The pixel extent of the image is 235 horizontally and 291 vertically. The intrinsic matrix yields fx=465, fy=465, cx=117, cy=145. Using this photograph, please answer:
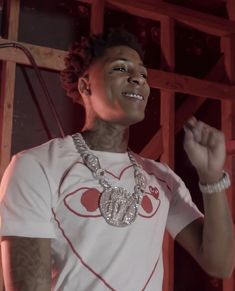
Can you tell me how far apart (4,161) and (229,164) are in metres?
1.23

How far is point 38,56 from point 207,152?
1066 mm

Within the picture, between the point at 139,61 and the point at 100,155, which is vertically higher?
the point at 139,61

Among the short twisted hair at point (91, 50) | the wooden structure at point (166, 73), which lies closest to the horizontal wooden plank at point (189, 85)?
the wooden structure at point (166, 73)

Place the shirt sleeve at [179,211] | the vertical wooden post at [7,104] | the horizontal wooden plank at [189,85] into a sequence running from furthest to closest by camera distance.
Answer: the horizontal wooden plank at [189,85]
the vertical wooden post at [7,104]
the shirt sleeve at [179,211]

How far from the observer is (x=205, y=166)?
1.33 meters

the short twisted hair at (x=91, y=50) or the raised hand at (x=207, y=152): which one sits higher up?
the short twisted hair at (x=91, y=50)

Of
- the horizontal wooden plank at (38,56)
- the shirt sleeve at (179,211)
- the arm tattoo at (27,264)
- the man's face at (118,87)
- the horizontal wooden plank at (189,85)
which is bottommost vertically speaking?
the arm tattoo at (27,264)

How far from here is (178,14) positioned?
253cm

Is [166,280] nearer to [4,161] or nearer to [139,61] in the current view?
[4,161]

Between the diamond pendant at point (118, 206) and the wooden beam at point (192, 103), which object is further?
the wooden beam at point (192, 103)

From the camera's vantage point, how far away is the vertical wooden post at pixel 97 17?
2.28 metres

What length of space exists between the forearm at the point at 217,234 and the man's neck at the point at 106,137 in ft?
0.99

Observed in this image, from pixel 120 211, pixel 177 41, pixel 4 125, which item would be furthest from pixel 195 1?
pixel 120 211

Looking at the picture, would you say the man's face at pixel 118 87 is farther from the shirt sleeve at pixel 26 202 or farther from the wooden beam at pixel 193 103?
the wooden beam at pixel 193 103
